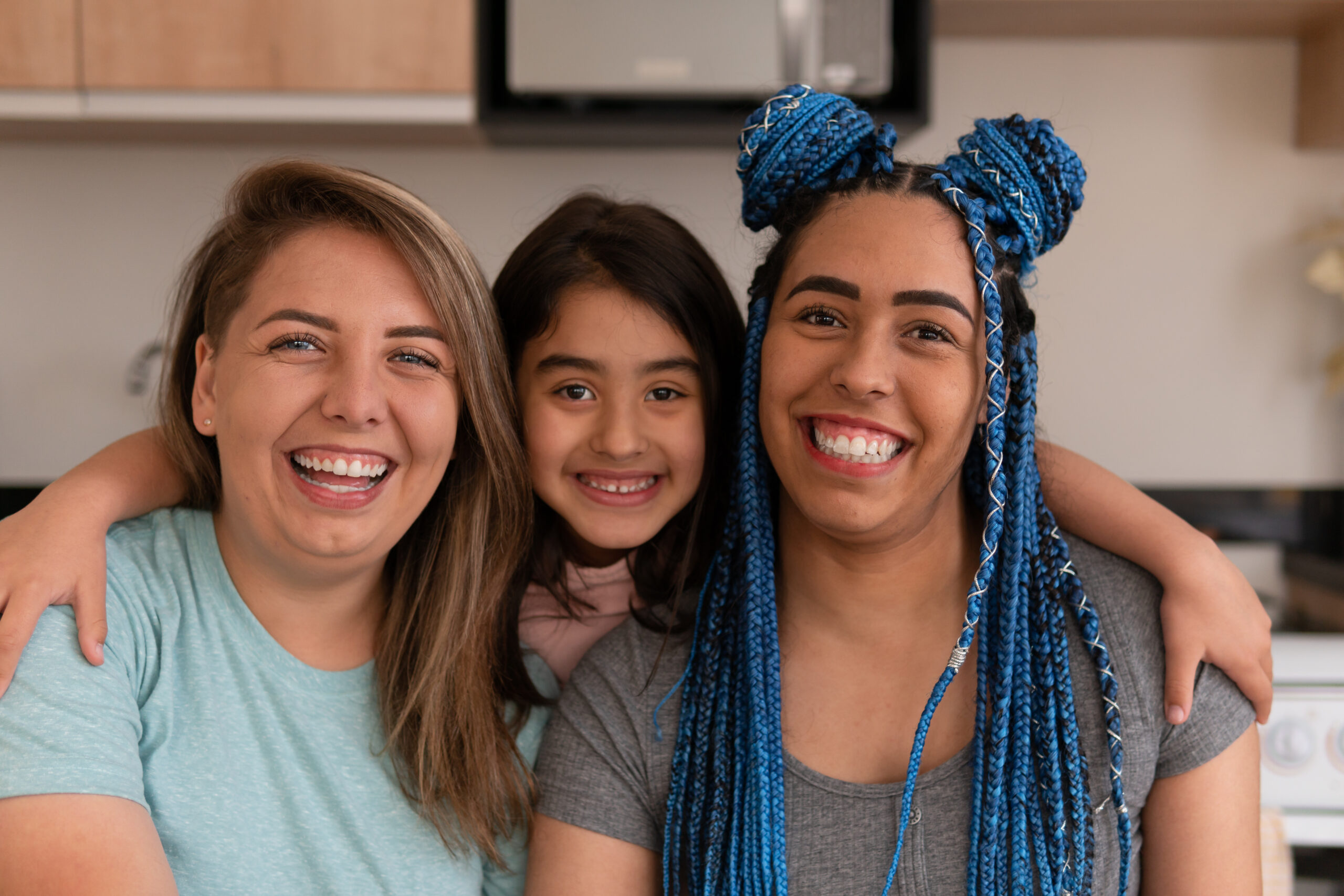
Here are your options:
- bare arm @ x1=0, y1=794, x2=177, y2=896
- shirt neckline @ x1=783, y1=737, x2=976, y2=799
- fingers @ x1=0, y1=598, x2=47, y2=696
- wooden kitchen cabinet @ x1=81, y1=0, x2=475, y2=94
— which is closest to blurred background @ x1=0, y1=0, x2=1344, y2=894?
wooden kitchen cabinet @ x1=81, y1=0, x2=475, y2=94

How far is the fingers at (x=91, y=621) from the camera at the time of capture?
968 mm

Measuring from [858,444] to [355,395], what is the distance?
0.52 meters

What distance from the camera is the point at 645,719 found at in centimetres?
116

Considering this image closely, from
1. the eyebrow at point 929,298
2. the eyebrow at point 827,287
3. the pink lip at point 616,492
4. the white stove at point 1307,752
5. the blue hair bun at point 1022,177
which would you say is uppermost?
the blue hair bun at point 1022,177

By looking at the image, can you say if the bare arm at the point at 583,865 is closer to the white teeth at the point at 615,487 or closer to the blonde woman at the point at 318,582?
the blonde woman at the point at 318,582

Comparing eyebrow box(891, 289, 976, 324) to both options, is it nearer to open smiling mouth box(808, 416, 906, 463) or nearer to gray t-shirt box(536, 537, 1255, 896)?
open smiling mouth box(808, 416, 906, 463)

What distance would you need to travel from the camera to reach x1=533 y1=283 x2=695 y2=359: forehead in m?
1.28

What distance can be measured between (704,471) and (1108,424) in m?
1.38

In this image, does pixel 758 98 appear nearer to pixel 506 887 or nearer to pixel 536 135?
pixel 536 135

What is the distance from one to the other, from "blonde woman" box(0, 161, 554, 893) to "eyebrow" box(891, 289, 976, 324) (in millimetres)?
465

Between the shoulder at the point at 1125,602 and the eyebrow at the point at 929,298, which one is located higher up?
the eyebrow at the point at 929,298

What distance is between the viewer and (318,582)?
1.15 m

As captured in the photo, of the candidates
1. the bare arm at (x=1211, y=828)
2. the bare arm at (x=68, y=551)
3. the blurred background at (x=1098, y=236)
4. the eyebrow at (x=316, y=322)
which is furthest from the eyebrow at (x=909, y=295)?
the blurred background at (x=1098, y=236)

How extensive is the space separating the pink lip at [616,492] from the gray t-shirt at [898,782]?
23 cm
